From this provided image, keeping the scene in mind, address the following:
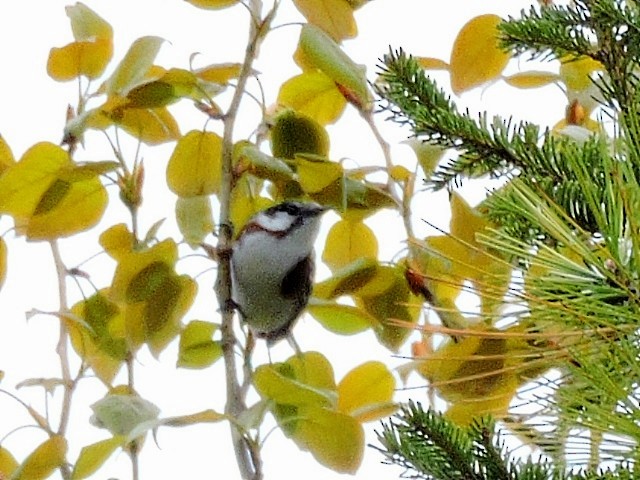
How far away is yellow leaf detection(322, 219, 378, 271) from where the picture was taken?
1.05 metres

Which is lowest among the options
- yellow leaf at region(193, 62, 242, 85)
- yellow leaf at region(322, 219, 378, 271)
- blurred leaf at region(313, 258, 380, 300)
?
blurred leaf at region(313, 258, 380, 300)

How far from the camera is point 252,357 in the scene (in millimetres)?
975

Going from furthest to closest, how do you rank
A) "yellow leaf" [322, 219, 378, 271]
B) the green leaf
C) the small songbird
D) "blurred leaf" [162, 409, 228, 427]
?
1. "yellow leaf" [322, 219, 378, 271]
2. the small songbird
3. the green leaf
4. "blurred leaf" [162, 409, 228, 427]

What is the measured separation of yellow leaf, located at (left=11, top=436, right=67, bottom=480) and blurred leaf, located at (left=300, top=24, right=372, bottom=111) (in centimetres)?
39

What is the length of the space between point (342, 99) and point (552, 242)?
53 cm

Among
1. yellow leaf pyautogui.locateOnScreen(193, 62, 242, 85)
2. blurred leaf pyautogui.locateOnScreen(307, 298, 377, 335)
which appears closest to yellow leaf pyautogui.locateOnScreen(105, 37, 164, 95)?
yellow leaf pyautogui.locateOnScreen(193, 62, 242, 85)

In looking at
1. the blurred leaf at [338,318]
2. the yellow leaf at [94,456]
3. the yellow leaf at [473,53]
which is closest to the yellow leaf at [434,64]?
the yellow leaf at [473,53]

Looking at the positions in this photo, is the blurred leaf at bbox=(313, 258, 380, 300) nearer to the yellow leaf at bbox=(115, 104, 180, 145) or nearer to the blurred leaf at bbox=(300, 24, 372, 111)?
the blurred leaf at bbox=(300, 24, 372, 111)

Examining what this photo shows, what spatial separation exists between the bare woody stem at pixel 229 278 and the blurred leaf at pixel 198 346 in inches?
1.0

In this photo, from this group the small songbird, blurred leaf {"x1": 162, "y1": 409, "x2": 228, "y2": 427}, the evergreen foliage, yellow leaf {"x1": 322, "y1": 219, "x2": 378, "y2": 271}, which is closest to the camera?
the evergreen foliage

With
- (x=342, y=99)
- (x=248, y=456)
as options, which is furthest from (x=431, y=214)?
(x=248, y=456)

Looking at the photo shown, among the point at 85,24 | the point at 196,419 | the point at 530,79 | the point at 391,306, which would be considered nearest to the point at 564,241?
the point at 196,419

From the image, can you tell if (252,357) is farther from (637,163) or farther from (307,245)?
(637,163)

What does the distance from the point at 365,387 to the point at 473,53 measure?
1.08ft
